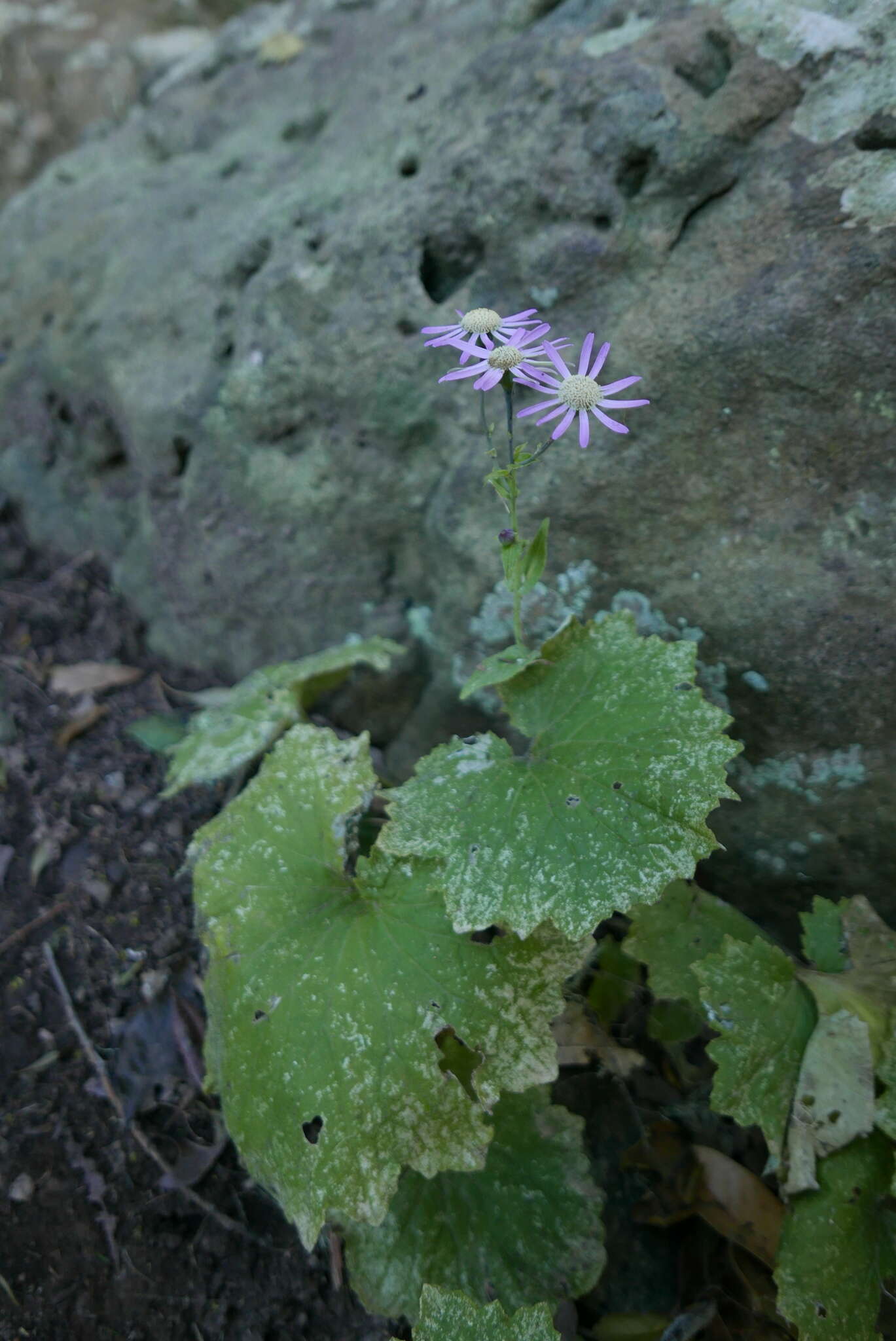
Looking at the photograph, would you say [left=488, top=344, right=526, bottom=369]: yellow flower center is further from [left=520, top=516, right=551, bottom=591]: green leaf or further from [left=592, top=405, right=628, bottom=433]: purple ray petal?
[left=520, top=516, right=551, bottom=591]: green leaf

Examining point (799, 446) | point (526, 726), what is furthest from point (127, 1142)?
point (799, 446)

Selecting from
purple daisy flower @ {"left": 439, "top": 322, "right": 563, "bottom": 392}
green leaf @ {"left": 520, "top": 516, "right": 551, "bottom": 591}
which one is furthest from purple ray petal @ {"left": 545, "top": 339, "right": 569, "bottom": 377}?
green leaf @ {"left": 520, "top": 516, "right": 551, "bottom": 591}

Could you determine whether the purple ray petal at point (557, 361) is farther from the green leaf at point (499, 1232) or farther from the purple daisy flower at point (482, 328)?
the green leaf at point (499, 1232)

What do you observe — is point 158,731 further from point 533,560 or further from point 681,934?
point 681,934

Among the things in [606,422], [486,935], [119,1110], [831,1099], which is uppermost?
[606,422]

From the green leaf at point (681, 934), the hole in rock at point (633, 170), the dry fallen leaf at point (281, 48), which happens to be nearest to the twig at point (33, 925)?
the green leaf at point (681, 934)

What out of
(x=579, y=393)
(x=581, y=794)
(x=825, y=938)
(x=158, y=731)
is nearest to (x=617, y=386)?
(x=579, y=393)
